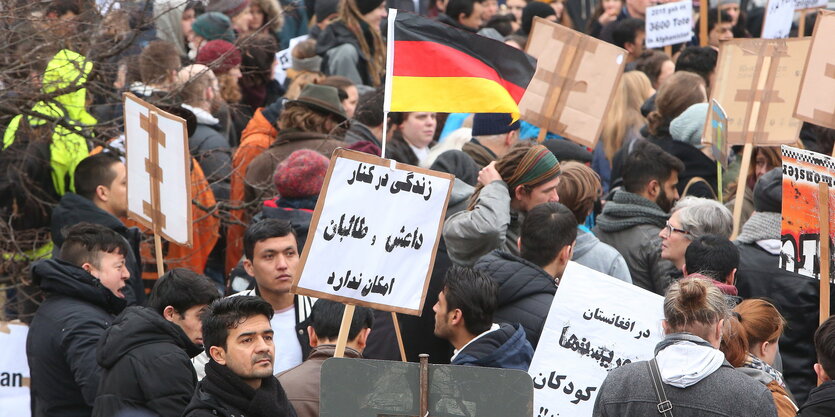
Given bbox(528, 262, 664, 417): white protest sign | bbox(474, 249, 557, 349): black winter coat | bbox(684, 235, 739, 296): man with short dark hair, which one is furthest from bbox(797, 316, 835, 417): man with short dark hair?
bbox(474, 249, 557, 349): black winter coat

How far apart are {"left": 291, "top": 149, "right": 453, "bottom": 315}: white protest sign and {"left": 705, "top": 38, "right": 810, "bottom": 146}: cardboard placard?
3507mm

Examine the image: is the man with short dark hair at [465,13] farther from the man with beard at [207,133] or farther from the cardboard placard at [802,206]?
the cardboard placard at [802,206]

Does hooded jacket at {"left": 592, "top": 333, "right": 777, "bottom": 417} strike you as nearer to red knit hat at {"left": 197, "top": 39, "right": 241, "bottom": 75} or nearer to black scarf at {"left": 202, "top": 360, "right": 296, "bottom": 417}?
black scarf at {"left": 202, "top": 360, "right": 296, "bottom": 417}

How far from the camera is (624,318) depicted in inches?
233

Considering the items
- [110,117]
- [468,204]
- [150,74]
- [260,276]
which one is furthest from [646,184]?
[110,117]

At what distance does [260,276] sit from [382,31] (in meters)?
7.18

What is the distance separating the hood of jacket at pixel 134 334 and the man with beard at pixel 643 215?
2943 mm

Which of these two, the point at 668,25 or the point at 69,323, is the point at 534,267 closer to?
the point at 69,323

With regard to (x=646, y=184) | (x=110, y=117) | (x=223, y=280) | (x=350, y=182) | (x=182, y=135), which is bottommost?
(x=223, y=280)

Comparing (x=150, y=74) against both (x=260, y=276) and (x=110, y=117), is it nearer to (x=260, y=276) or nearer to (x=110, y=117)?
(x=110, y=117)

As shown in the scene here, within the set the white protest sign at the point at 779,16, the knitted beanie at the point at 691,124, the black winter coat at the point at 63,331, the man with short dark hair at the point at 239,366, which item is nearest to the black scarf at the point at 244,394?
the man with short dark hair at the point at 239,366

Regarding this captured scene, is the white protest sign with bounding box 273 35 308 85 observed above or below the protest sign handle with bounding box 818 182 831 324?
below

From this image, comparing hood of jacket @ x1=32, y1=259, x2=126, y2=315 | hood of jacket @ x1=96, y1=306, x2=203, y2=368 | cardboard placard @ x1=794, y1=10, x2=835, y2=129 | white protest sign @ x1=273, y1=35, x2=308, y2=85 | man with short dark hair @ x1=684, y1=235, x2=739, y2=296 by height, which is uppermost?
cardboard placard @ x1=794, y1=10, x2=835, y2=129

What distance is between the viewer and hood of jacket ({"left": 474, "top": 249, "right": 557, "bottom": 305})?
Result: 609 centimetres
